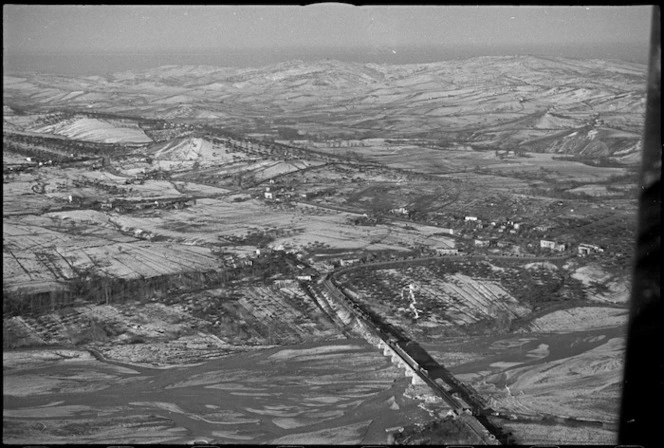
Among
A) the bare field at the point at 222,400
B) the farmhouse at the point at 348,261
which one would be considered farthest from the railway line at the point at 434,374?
the farmhouse at the point at 348,261

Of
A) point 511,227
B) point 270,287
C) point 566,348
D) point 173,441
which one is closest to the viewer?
point 173,441

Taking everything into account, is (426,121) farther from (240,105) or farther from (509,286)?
(509,286)

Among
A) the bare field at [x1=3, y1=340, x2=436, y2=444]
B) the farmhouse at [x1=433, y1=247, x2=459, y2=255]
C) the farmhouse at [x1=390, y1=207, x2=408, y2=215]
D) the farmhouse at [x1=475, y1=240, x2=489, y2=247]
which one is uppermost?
the farmhouse at [x1=390, y1=207, x2=408, y2=215]

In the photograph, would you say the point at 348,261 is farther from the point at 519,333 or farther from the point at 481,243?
the point at 519,333


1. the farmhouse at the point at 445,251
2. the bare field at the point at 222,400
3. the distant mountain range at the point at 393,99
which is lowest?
the bare field at the point at 222,400

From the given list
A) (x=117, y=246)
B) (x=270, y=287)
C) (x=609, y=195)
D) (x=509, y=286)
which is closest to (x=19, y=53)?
(x=117, y=246)

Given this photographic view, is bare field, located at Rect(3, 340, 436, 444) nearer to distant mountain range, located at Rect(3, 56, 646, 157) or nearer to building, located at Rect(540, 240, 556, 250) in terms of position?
building, located at Rect(540, 240, 556, 250)

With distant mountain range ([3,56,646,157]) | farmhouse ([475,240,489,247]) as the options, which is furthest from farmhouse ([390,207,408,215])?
distant mountain range ([3,56,646,157])

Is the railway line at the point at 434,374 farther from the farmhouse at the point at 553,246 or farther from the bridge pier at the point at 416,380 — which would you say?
the farmhouse at the point at 553,246
